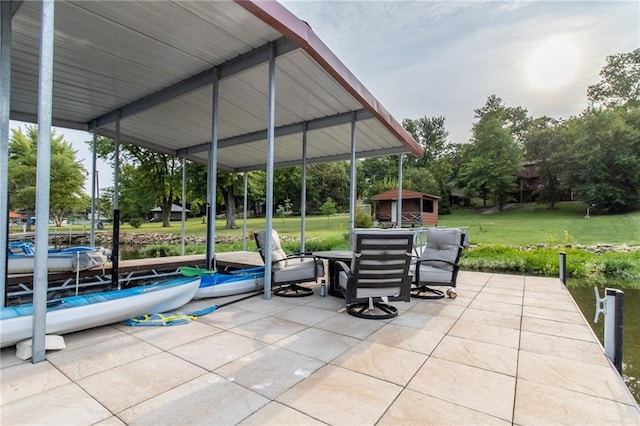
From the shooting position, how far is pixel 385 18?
825 centimetres

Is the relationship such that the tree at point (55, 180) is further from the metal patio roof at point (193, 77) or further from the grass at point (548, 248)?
the metal patio roof at point (193, 77)

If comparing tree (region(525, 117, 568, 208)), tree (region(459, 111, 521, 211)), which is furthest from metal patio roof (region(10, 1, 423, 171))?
tree (region(525, 117, 568, 208))

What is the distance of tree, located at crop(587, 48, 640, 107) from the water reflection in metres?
35.5

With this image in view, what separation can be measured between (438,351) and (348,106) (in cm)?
460

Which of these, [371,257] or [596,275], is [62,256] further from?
[596,275]

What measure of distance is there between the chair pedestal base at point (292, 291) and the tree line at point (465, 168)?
1560 cm

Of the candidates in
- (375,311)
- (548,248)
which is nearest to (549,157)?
(548,248)

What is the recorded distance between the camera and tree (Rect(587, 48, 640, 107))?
3173cm

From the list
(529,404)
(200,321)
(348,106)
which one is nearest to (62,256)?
(200,321)

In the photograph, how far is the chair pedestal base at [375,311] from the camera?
12.5 feet

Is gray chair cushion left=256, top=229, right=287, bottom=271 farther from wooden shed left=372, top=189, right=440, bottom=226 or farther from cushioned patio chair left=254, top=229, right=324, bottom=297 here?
wooden shed left=372, top=189, right=440, bottom=226

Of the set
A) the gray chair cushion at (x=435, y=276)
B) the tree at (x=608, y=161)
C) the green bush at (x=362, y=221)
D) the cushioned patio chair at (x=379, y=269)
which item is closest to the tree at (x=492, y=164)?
the tree at (x=608, y=161)

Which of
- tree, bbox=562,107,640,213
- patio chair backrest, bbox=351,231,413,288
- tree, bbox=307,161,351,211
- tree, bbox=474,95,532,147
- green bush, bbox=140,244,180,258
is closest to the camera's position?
patio chair backrest, bbox=351,231,413,288

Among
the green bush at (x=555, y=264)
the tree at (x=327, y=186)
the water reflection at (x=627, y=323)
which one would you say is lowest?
the water reflection at (x=627, y=323)
